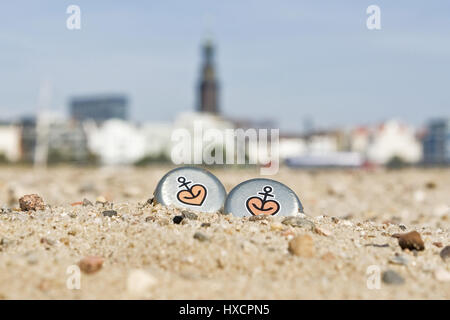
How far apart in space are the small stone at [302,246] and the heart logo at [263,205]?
1.02 meters

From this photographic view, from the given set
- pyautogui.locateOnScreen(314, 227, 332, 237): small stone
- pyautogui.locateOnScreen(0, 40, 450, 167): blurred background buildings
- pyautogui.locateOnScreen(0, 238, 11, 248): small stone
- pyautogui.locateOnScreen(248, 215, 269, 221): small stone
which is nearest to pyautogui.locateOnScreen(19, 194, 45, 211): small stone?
pyautogui.locateOnScreen(0, 238, 11, 248): small stone

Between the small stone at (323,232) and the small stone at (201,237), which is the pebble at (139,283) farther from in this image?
the small stone at (323,232)

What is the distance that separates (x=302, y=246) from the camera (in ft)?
13.7

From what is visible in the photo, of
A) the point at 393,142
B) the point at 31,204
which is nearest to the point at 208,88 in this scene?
the point at 393,142

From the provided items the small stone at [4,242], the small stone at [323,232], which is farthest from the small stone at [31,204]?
the small stone at [323,232]

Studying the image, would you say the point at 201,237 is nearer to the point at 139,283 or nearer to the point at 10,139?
the point at 139,283

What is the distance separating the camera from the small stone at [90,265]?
3.94m

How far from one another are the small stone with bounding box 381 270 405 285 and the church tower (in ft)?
412

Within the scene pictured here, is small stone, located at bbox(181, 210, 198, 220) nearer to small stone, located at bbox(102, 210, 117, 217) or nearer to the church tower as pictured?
small stone, located at bbox(102, 210, 117, 217)

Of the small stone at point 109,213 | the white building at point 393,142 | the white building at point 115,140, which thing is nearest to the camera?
the small stone at point 109,213

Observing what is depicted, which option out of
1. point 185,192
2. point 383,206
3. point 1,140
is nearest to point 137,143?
point 1,140

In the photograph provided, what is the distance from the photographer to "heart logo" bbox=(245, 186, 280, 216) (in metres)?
5.27
